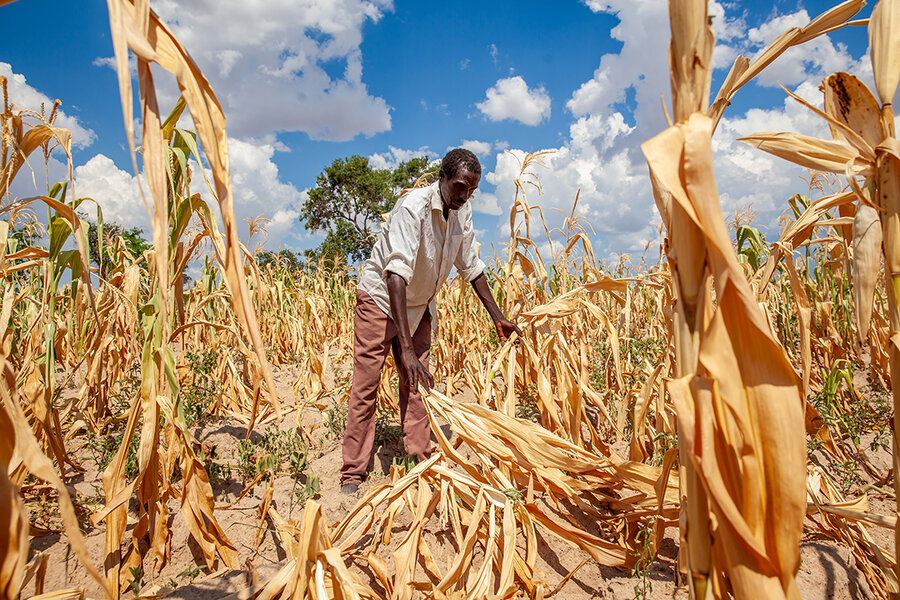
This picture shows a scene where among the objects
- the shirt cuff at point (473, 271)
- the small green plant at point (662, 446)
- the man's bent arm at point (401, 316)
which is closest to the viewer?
the small green plant at point (662, 446)

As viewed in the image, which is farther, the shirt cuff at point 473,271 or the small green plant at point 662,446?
the shirt cuff at point 473,271

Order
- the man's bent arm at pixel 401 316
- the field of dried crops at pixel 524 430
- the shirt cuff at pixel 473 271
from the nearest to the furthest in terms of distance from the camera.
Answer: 1. the field of dried crops at pixel 524 430
2. the man's bent arm at pixel 401 316
3. the shirt cuff at pixel 473 271

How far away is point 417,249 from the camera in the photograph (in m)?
2.35

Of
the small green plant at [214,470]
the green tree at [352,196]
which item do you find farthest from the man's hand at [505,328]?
the green tree at [352,196]

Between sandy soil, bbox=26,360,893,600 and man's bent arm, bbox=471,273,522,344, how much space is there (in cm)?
97

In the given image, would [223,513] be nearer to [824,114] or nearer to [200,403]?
[200,403]

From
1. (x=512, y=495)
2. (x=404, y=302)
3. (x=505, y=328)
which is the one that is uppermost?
(x=404, y=302)

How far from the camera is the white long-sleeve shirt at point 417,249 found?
2.32 metres

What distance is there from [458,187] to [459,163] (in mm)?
122

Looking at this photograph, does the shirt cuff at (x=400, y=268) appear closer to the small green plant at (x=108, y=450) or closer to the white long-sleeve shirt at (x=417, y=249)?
the white long-sleeve shirt at (x=417, y=249)

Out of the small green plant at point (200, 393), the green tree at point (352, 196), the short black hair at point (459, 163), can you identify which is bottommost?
the small green plant at point (200, 393)

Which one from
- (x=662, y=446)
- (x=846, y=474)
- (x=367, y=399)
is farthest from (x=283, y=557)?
(x=846, y=474)

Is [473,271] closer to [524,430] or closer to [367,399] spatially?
[367,399]

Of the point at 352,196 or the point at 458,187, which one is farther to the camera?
the point at 352,196
